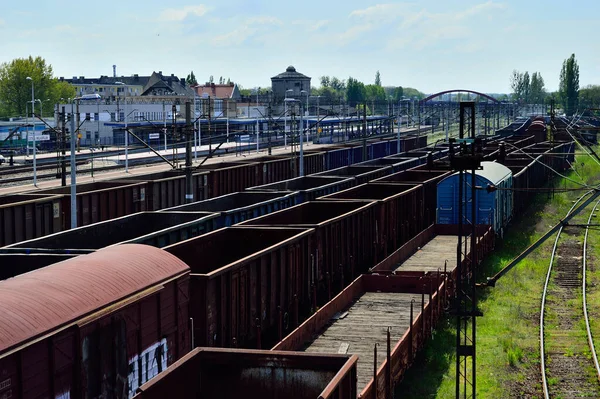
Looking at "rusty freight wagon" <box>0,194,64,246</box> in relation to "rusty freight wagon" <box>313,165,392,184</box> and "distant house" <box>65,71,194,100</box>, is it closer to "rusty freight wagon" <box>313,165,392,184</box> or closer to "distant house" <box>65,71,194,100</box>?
"rusty freight wagon" <box>313,165,392,184</box>

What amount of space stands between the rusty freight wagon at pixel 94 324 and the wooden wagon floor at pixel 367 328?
348 centimetres

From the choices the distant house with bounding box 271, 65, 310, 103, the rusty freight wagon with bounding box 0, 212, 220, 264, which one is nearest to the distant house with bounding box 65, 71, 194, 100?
the distant house with bounding box 271, 65, 310, 103

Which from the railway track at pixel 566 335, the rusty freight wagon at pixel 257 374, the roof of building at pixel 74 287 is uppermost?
the roof of building at pixel 74 287

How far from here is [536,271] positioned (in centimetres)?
3262

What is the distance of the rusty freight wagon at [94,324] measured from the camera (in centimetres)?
1009

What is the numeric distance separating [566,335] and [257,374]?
50.0ft

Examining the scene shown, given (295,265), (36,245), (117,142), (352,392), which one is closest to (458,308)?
(295,265)

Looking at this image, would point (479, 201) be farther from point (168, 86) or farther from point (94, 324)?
point (168, 86)

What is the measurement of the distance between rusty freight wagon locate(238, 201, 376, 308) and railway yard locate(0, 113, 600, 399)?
7 cm

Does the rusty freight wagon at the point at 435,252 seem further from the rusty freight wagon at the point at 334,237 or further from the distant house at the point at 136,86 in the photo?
the distant house at the point at 136,86

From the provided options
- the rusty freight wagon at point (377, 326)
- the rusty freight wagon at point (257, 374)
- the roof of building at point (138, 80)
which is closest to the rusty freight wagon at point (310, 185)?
the rusty freight wagon at point (377, 326)

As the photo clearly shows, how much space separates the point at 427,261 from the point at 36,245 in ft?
44.0

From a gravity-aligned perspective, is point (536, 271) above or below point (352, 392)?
below

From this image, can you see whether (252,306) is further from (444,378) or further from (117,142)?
(117,142)
